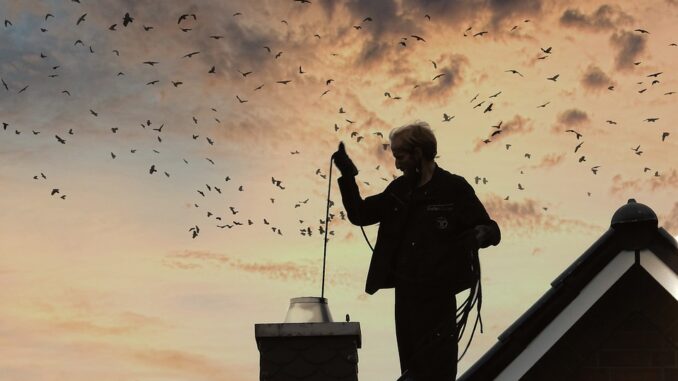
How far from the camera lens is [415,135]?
664 cm

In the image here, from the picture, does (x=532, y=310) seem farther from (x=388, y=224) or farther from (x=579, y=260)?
(x=388, y=224)

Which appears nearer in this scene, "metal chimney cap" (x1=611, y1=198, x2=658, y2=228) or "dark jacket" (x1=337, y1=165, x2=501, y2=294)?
"dark jacket" (x1=337, y1=165, x2=501, y2=294)

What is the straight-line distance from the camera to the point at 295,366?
786 cm

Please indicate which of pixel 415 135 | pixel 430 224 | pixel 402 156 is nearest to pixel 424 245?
pixel 430 224

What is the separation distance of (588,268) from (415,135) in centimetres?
247

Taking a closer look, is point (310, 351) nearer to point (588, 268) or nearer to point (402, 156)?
point (402, 156)

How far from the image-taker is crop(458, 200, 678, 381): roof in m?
8.30

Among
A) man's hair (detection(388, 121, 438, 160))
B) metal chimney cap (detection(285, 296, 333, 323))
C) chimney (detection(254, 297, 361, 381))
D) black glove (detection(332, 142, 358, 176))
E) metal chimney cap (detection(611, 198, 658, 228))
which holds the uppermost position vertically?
metal chimney cap (detection(611, 198, 658, 228))

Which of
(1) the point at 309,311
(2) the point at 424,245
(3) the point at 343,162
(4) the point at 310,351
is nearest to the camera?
(2) the point at 424,245

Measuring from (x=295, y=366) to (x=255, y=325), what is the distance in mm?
423

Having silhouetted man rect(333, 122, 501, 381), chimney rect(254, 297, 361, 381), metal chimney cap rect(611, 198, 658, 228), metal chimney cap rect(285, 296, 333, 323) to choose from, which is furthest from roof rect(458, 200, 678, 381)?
silhouetted man rect(333, 122, 501, 381)

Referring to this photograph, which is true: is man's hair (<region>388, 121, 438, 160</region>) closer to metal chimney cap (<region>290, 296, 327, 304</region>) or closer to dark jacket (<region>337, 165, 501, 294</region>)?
dark jacket (<region>337, 165, 501, 294</region>)

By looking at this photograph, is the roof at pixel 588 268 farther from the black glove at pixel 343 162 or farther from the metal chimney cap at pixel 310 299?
the black glove at pixel 343 162

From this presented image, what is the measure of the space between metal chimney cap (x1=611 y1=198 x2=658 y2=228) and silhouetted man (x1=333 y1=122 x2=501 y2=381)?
2099 millimetres
